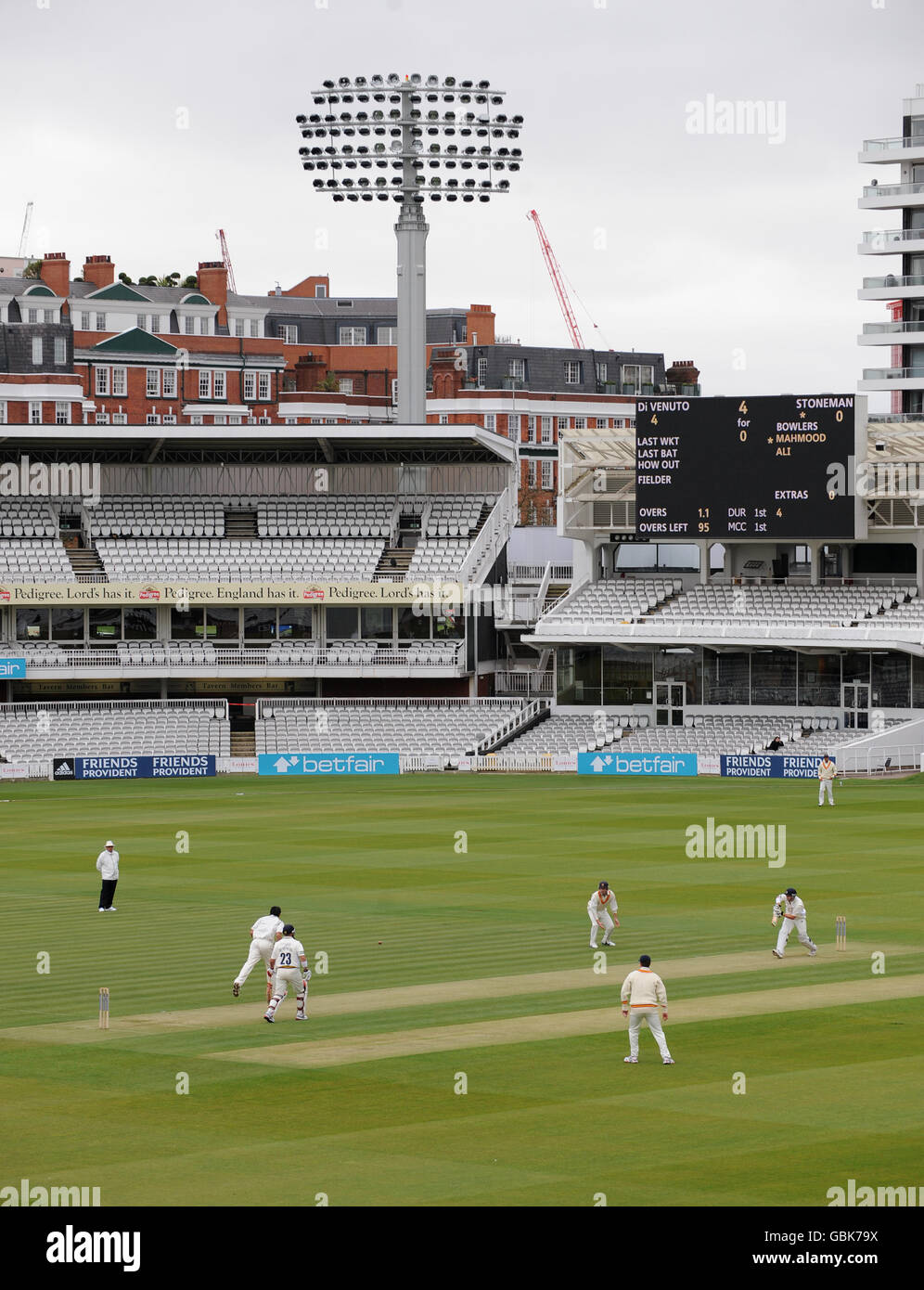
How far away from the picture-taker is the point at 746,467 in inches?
2596

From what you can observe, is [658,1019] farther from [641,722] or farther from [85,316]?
[85,316]

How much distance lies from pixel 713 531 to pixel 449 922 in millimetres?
38094

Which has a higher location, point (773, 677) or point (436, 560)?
point (436, 560)

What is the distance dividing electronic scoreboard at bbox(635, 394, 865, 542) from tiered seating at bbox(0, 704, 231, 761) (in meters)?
16.7

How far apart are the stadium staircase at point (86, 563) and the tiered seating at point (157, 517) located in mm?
914

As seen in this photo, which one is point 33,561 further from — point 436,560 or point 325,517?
point 436,560

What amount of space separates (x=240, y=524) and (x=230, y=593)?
6.01 m

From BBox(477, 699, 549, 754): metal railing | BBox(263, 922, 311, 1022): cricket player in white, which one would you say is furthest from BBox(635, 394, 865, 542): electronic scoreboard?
BBox(263, 922, 311, 1022): cricket player in white

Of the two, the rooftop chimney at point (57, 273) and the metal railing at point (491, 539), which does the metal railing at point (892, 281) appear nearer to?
the metal railing at point (491, 539)

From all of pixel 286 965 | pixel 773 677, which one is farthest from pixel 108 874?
pixel 773 677

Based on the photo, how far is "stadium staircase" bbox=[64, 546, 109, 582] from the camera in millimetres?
71562

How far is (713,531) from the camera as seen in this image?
2643 inches

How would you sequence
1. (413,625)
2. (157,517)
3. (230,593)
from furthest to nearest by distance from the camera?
(157,517) < (413,625) < (230,593)

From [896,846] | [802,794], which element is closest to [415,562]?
[802,794]
